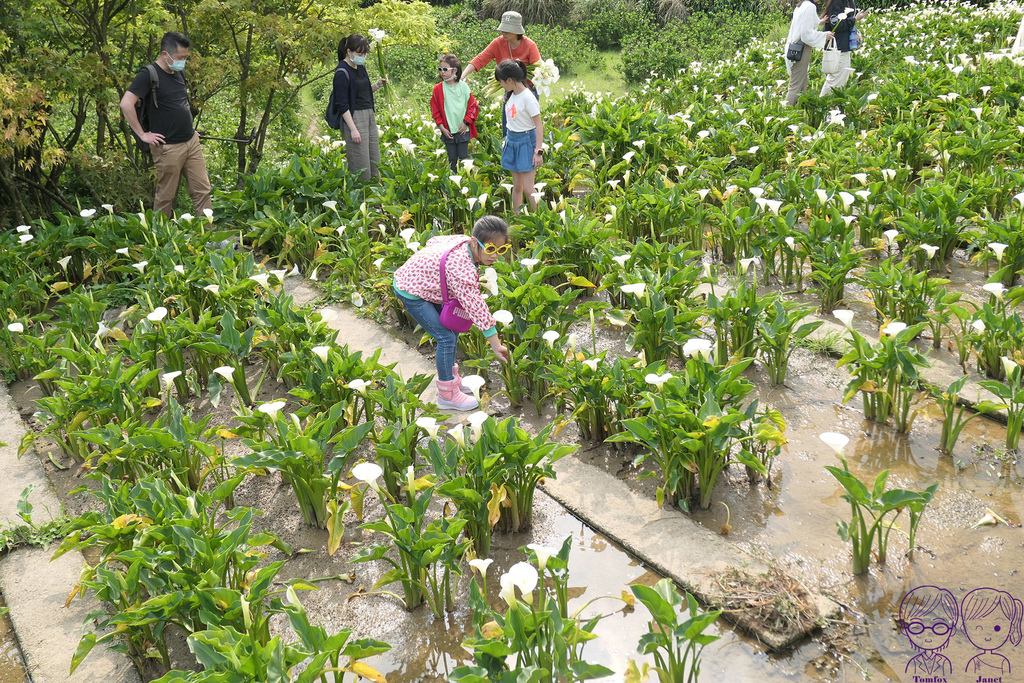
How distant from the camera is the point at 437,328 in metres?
4.38

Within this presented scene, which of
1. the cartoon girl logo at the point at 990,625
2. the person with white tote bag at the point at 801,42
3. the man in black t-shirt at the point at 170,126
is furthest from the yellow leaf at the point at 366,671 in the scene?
the person with white tote bag at the point at 801,42

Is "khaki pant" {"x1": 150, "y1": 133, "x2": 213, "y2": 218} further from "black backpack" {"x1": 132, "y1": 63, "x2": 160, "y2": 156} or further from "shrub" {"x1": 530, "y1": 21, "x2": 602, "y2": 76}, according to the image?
"shrub" {"x1": 530, "y1": 21, "x2": 602, "y2": 76}

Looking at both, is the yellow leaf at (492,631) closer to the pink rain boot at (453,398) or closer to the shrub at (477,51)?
the pink rain boot at (453,398)

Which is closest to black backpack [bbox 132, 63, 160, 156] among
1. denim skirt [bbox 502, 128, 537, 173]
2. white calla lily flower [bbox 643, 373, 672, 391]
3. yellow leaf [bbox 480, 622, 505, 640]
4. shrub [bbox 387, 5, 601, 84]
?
denim skirt [bbox 502, 128, 537, 173]

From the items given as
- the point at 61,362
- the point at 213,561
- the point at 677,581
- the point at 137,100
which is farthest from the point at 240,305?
the point at 677,581

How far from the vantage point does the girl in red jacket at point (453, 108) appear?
706 centimetres

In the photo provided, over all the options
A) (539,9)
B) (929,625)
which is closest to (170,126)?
(929,625)

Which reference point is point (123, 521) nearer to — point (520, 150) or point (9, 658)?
point (9, 658)

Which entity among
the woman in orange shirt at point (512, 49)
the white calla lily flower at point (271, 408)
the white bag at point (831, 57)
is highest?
the woman in orange shirt at point (512, 49)

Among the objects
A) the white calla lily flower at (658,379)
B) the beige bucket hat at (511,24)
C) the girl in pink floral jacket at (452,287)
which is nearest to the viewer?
the white calla lily flower at (658,379)

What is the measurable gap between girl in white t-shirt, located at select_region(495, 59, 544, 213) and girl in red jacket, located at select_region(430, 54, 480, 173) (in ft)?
2.88

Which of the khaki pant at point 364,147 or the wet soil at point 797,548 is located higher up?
the khaki pant at point 364,147

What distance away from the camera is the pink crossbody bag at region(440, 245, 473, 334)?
421 centimetres

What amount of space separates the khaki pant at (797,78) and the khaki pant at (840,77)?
25cm
